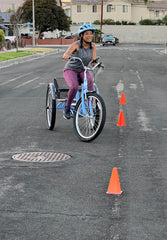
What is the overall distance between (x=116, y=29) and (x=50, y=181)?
10417 centimetres

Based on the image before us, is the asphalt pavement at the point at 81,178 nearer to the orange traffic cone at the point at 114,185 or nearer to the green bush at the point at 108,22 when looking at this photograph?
the orange traffic cone at the point at 114,185

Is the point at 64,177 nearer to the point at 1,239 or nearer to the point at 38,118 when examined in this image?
Answer: the point at 1,239

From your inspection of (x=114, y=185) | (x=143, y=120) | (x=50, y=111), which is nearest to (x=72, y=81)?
(x=50, y=111)

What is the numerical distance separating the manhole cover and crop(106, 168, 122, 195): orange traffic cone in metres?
1.87

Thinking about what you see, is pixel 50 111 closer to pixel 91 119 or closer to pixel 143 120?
pixel 91 119

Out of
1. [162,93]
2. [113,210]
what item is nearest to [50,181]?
[113,210]

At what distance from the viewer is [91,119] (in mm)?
9086

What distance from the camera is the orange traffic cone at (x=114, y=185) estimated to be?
595 centimetres

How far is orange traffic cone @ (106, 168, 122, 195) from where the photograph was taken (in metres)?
5.95

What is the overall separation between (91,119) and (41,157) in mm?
1535

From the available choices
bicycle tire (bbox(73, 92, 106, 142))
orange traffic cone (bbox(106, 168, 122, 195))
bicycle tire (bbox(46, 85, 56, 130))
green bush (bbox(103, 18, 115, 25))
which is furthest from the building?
orange traffic cone (bbox(106, 168, 122, 195))

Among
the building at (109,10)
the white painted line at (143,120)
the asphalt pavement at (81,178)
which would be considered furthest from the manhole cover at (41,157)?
the building at (109,10)

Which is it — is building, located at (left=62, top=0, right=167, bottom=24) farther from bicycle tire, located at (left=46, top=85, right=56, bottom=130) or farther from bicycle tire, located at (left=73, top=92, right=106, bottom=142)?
bicycle tire, located at (left=73, top=92, right=106, bottom=142)

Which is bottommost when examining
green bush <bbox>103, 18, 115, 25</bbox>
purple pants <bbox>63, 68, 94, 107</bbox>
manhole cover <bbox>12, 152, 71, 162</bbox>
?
manhole cover <bbox>12, 152, 71, 162</bbox>
